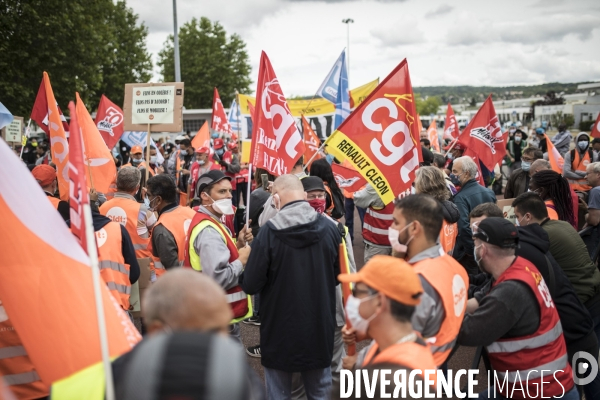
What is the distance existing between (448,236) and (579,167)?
6.01 metres

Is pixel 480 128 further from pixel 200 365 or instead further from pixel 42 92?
pixel 200 365

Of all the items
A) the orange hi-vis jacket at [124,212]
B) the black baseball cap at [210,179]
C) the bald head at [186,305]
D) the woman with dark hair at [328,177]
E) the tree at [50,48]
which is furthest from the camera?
the tree at [50,48]

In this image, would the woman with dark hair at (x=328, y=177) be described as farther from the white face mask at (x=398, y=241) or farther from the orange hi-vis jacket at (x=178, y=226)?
the white face mask at (x=398, y=241)

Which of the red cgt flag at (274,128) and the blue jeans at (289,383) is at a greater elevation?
the red cgt flag at (274,128)

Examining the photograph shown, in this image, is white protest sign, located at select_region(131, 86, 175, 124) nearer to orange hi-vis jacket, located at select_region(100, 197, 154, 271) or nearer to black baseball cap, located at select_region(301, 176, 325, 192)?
orange hi-vis jacket, located at select_region(100, 197, 154, 271)

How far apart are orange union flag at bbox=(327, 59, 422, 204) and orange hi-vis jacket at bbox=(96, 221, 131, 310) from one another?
2217 mm

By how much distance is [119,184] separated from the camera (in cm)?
569

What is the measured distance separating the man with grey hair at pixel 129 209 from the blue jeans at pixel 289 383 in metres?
2.06

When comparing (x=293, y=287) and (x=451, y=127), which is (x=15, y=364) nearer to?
(x=293, y=287)

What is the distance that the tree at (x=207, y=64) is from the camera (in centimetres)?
5238

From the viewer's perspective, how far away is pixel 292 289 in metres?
3.98

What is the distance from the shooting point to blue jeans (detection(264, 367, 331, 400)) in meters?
4.13

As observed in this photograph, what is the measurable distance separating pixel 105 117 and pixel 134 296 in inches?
264

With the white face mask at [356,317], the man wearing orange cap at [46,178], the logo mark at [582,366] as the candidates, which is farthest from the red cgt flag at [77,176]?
the logo mark at [582,366]
